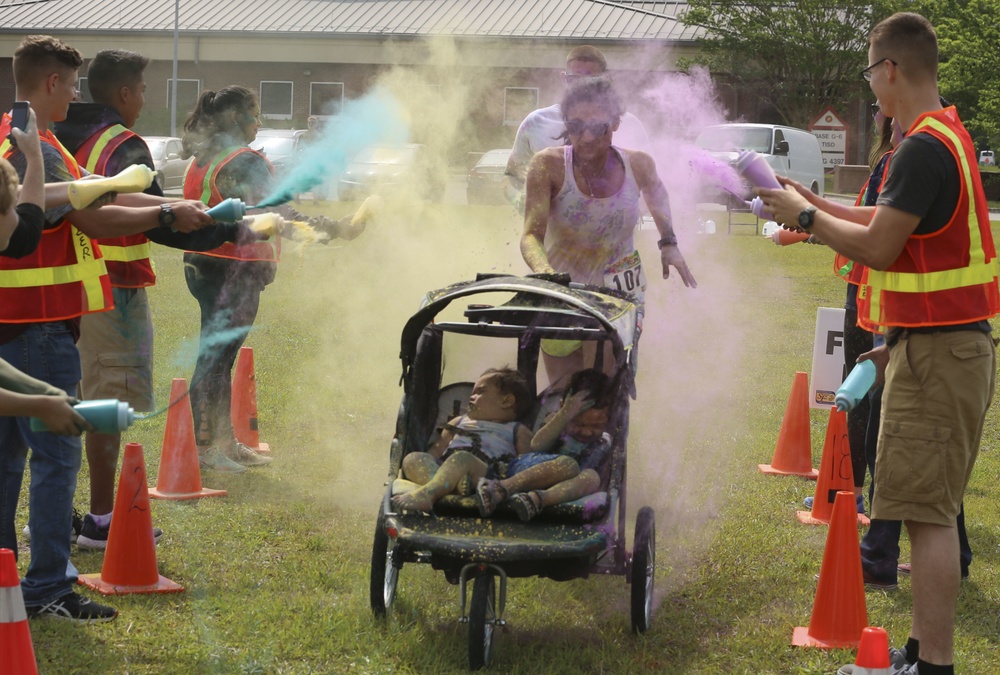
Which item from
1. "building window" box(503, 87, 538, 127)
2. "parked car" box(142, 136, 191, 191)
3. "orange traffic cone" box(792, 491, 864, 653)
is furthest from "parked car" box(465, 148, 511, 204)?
"parked car" box(142, 136, 191, 191)

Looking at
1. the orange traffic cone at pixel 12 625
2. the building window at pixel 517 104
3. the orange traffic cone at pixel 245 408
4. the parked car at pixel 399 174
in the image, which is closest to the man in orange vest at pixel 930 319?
the orange traffic cone at pixel 12 625

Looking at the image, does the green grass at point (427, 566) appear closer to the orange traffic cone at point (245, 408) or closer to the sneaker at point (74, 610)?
the sneaker at point (74, 610)

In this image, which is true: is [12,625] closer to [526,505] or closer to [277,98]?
[526,505]

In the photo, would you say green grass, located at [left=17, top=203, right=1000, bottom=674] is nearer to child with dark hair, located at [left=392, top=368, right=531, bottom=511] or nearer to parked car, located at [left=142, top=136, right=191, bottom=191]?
child with dark hair, located at [left=392, top=368, right=531, bottom=511]

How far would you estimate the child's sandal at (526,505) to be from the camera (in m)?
4.24

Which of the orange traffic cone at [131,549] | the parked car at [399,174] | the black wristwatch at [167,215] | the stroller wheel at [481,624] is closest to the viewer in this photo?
the stroller wheel at [481,624]

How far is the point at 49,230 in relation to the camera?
4.30 m

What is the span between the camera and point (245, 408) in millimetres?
7199

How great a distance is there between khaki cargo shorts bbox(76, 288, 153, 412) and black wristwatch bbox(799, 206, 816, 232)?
3.10 metres

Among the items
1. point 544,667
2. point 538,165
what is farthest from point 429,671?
point 538,165

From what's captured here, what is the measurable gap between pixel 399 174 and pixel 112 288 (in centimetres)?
449

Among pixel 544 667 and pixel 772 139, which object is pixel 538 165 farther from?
pixel 772 139

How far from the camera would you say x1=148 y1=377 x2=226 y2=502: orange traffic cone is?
6121 mm

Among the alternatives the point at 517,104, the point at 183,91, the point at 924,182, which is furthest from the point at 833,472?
the point at 183,91
